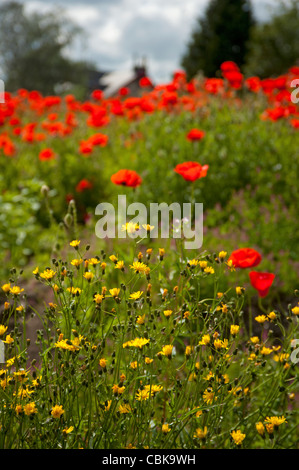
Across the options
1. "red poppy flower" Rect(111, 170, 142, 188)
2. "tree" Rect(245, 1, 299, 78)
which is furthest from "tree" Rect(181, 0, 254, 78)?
"red poppy flower" Rect(111, 170, 142, 188)

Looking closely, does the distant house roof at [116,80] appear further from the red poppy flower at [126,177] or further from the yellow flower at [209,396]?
the yellow flower at [209,396]

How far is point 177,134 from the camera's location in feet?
18.7

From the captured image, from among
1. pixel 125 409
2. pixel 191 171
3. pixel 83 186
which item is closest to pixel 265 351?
pixel 125 409

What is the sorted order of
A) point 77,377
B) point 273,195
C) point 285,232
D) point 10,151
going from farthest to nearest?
point 10,151 < point 273,195 < point 285,232 < point 77,377

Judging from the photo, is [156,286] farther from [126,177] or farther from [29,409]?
[29,409]

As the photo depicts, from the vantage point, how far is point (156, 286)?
9.78 ft

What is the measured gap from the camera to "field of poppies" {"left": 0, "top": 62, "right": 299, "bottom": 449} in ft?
5.41

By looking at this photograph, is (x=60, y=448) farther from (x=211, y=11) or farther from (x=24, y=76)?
(x=24, y=76)

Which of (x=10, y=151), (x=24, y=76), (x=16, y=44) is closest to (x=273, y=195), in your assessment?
(x=10, y=151)

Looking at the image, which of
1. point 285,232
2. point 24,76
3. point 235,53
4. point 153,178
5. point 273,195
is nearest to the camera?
point 285,232

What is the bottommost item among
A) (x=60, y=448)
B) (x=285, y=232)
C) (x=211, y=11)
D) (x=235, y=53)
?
(x=60, y=448)

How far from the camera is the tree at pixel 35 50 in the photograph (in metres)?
29.2

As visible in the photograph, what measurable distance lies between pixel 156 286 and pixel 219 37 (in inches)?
842

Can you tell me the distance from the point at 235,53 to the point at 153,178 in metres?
19.9
